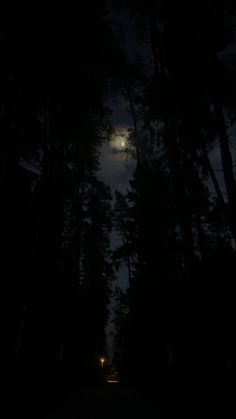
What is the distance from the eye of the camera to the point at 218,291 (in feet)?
24.8

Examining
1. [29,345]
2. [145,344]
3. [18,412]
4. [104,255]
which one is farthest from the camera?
[104,255]

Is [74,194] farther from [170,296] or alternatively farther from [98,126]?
[170,296]

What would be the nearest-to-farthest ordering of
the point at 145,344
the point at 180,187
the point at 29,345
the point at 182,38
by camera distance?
the point at 29,345
the point at 182,38
the point at 180,187
the point at 145,344

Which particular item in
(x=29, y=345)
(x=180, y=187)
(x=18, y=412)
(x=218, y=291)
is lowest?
(x=18, y=412)

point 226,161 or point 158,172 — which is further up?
point 158,172

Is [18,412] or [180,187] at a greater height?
[180,187]

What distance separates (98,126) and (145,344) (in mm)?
10507

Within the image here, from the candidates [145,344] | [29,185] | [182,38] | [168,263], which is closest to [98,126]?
[29,185]

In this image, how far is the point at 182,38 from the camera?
9898 millimetres

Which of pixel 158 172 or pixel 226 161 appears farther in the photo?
pixel 158 172

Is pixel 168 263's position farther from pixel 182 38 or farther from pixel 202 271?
pixel 182 38

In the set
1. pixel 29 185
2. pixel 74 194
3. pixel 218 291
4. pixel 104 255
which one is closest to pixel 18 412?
pixel 218 291

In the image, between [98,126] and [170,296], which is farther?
[98,126]

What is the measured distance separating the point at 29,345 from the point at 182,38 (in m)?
11.3
